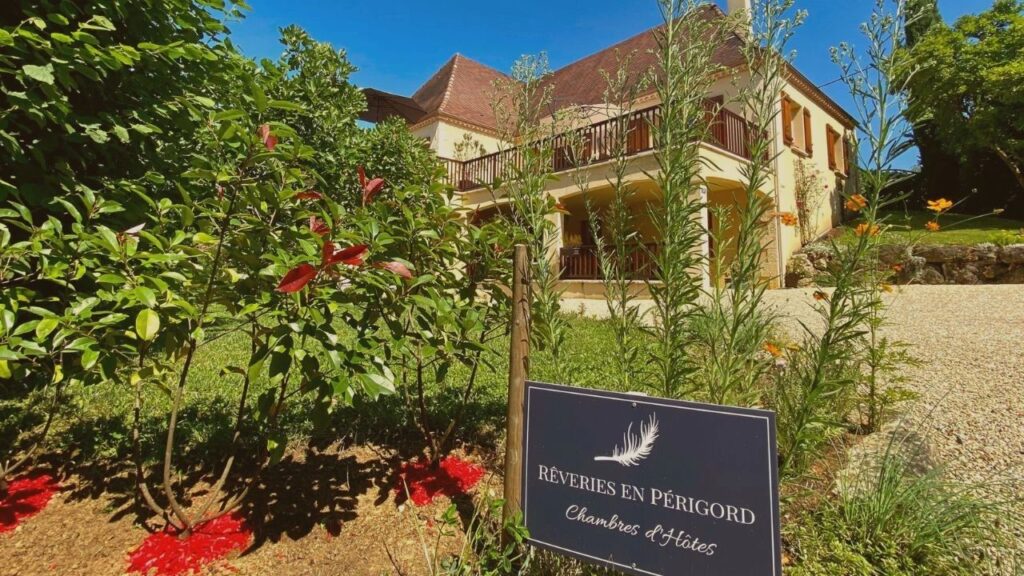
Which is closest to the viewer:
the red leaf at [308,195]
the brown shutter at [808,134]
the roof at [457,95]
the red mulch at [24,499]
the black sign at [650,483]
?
the black sign at [650,483]

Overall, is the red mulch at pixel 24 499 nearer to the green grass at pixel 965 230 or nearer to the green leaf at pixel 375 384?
the green leaf at pixel 375 384

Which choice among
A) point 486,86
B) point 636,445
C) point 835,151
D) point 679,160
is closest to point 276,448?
point 636,445

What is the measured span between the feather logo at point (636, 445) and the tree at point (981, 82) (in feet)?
56.5

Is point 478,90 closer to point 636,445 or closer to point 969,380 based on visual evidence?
point 969,380

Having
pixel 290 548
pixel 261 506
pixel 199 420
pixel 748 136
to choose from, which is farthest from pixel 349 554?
pixel 748 136

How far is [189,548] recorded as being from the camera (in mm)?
1841

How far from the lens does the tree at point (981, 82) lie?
43.7 feet

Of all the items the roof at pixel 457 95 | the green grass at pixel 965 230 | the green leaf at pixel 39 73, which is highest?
the roof at pixel 457 95

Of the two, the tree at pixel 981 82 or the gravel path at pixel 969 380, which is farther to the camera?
the tree at pixel 981 82

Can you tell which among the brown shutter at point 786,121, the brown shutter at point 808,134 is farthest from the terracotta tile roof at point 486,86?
the brown shutter at point 786,121

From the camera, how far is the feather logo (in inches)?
54.3

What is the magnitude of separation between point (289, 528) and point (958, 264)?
Answer: 544 inches

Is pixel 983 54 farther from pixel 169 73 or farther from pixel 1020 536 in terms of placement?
pixel 169 73

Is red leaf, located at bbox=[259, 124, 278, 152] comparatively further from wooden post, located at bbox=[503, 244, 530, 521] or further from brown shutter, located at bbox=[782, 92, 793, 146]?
brown shutter, located at bbox=[782, 92, 793, 146]
